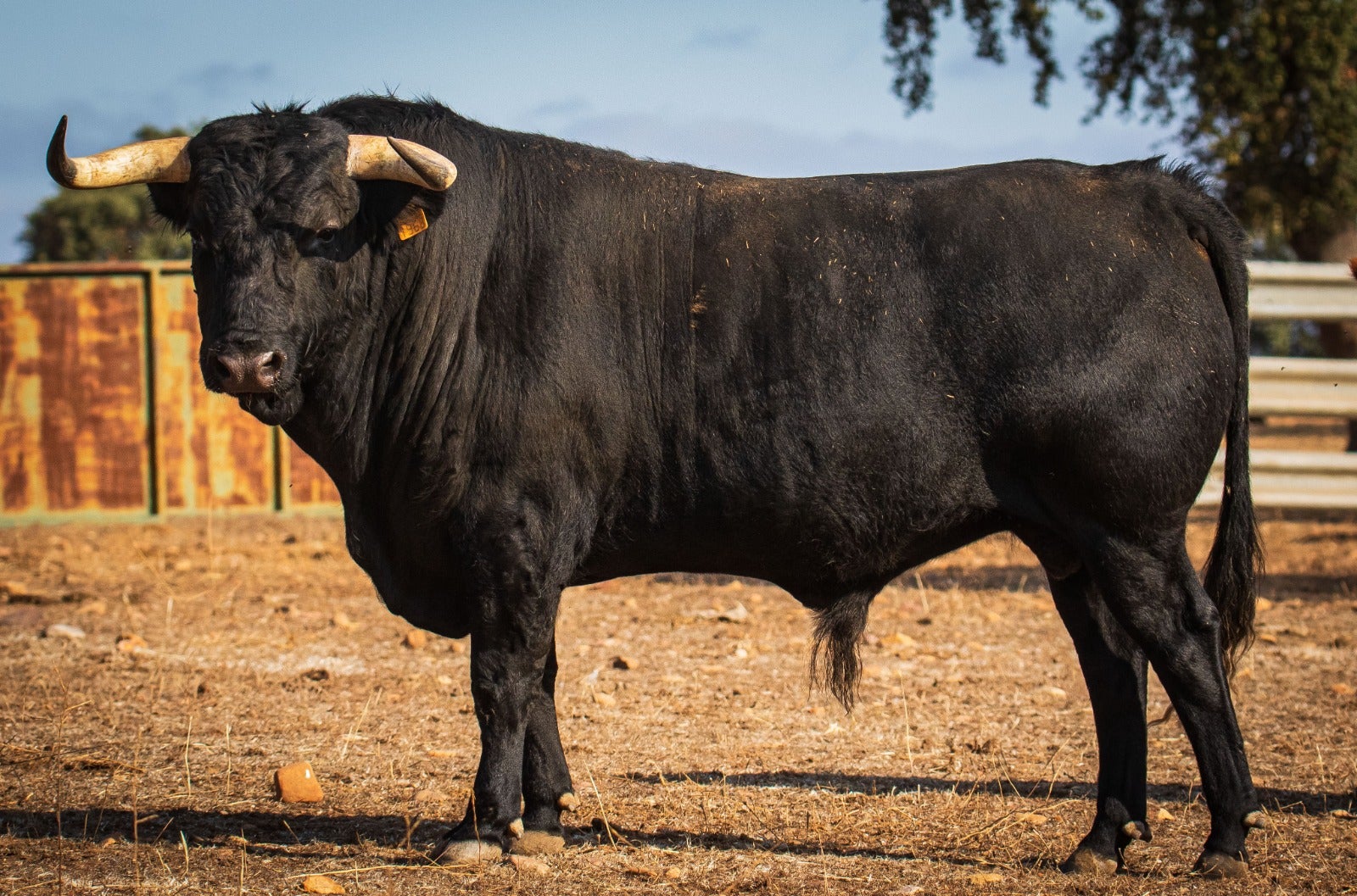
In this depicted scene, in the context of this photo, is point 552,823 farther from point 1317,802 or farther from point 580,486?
point 1317,802

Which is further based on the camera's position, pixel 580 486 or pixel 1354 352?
pixel 1354 352

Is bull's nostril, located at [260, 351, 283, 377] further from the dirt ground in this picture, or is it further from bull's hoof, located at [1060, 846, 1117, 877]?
bull's hoof, located at [1060, 846, 1117, 877]

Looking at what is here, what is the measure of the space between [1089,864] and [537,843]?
5.73 feet

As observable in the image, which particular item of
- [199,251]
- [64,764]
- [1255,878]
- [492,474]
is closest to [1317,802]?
[1255,878]

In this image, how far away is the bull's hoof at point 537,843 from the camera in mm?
4168

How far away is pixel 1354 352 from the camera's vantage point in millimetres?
18875

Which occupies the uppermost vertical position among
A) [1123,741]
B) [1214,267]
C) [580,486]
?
[1214,267]

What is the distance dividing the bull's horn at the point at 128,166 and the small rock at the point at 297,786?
2.15 meters

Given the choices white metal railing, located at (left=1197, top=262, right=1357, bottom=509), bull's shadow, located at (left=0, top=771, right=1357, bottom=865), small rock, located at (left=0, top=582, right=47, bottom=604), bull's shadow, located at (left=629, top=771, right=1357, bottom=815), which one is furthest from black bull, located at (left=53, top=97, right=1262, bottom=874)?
white metal railing, located at (left=1197, top=262, right=1357, bottom=509)

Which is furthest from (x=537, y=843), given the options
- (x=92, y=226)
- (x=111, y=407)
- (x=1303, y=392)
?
(x=92, y=226)

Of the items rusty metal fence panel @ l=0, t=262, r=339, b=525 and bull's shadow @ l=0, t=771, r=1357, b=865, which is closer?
bull's shadow @ l=0, t=771, r=1357, b=865

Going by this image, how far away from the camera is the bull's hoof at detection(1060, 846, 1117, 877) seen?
405 cm

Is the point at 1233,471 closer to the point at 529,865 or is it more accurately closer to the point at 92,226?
the point at 529,865

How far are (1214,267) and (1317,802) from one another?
2.02 meters
